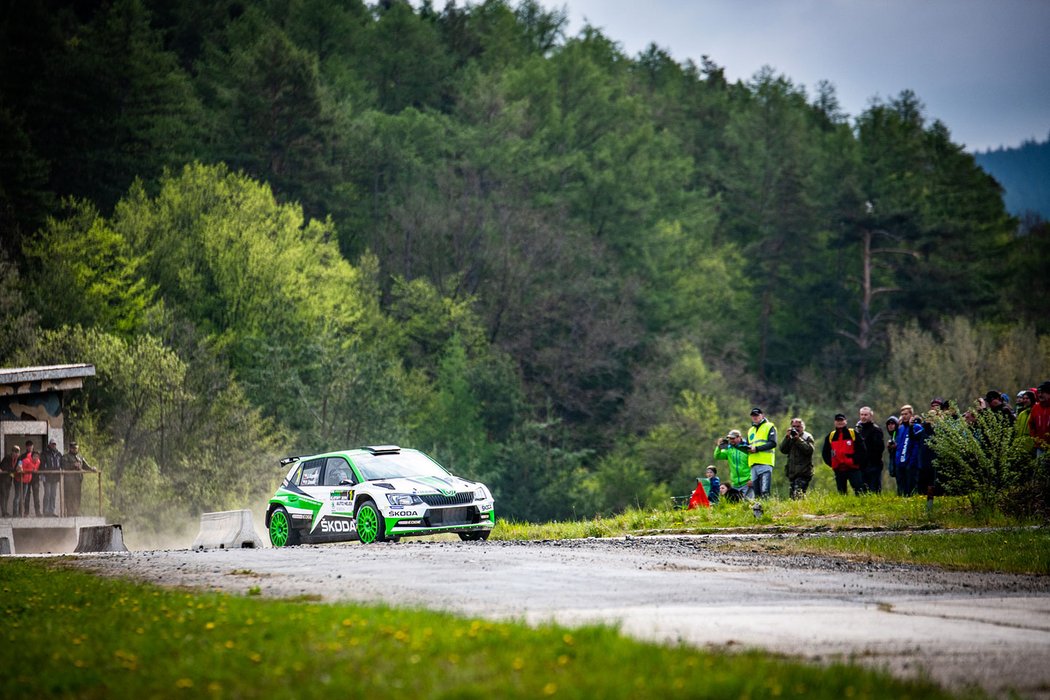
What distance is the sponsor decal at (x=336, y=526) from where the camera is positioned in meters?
22.4

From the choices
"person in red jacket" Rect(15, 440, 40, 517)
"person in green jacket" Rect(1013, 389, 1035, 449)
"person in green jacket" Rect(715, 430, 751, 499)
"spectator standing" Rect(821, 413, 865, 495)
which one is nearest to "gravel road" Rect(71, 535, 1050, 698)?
"person in green jacket" Rect(1013, 389, 1035, 449)

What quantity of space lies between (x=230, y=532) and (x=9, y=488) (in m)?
9.17

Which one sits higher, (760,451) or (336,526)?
(760,451)

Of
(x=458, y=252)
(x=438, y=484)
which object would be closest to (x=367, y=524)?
(x=438, y=484)

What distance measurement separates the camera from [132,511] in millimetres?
55188

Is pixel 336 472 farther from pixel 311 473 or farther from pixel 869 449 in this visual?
pixel 869 449

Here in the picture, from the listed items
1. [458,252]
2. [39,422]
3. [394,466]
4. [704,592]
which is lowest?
[704,592]

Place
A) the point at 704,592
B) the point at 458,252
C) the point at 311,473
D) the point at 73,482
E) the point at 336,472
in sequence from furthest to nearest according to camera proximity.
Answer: the point at 458,252 → the point at 73,482 → the point at 311,473 → the point at 336,472 → the point at 704,592

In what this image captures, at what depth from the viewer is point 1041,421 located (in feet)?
66.1

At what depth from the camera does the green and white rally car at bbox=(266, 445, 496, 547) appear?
21.5 meters

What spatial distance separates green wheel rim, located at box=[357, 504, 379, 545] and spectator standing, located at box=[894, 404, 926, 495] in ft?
29.4

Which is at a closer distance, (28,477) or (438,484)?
(438,484)

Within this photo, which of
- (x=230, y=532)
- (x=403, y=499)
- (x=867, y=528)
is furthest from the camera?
(x=230, y=532)

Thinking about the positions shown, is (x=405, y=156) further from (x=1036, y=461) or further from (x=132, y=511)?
(x=1036, y=461)
